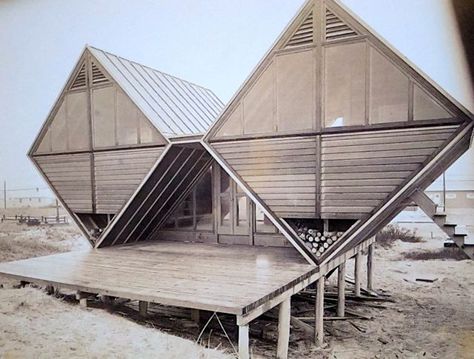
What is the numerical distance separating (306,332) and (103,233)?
340cm

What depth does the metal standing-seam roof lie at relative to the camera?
19.2ft

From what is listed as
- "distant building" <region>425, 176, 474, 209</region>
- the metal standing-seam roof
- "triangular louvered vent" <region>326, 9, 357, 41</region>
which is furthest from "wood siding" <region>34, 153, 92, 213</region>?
"distant building" <region>425, 176, 474, 209</region>

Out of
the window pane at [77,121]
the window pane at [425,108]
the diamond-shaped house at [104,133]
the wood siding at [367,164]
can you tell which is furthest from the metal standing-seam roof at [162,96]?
the window pane at [425,108]

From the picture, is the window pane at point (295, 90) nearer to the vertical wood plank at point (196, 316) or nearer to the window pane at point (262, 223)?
the window pane at point (262, 223)

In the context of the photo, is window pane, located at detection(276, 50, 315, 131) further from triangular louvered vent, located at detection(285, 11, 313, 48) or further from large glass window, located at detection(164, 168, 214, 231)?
large glass window, located at detection(164, 168, 214, 231)

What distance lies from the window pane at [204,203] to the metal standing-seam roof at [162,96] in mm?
870

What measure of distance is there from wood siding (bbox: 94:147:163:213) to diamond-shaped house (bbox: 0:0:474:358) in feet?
0.07

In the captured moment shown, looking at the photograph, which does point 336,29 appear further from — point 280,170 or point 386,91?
point 280,170

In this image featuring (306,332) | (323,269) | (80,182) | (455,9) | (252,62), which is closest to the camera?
(455,9)

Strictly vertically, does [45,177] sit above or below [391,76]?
below

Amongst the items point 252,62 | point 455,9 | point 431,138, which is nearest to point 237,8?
point 252,62

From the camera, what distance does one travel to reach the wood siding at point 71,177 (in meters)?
6.35

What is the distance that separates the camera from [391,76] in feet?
13.4

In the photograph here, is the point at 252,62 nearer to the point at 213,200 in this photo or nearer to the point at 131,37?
the point at 131,37
